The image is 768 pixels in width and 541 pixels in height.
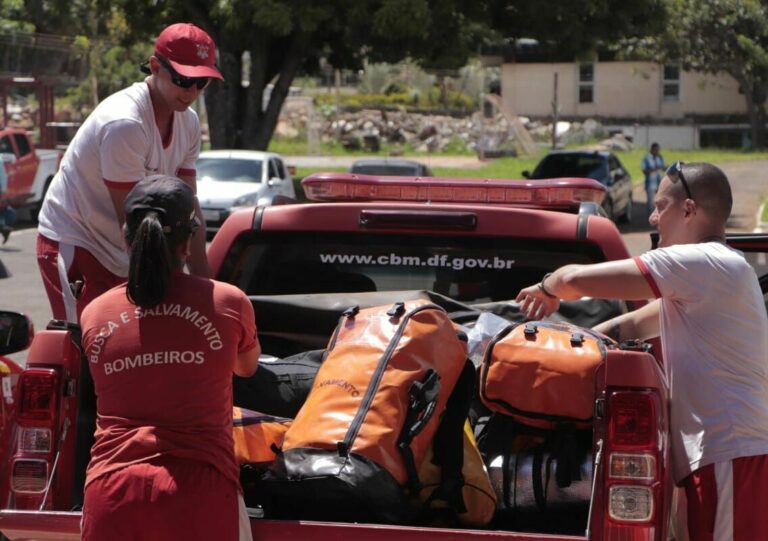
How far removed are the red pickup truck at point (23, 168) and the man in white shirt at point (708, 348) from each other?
20.3 m

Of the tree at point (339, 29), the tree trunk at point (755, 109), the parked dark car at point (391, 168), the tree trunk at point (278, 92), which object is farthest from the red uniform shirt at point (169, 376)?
the tree trunk at point (755, 109)

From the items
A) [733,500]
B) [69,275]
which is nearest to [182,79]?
[69,275]

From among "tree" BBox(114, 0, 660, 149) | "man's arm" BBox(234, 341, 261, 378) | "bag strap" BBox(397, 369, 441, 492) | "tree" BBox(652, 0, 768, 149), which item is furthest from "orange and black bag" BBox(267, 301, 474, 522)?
"tree" BBox(652, 0, 768, 149)

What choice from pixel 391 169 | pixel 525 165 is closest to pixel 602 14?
pixel 391 169

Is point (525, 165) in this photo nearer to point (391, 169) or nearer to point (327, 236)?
point (391, 169)

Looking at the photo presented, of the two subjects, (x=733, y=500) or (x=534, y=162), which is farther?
(x=534, y=162)

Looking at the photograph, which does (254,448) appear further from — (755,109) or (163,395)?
(755,109)

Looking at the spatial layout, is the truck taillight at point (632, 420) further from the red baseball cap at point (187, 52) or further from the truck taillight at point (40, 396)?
the red baseball cap at point (187, 52)

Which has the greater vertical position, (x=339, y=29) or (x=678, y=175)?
(x=339, y=29)

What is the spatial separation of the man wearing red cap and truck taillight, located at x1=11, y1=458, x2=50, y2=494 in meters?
0.89

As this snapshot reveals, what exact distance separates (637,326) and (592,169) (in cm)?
2305

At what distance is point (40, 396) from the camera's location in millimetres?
3537

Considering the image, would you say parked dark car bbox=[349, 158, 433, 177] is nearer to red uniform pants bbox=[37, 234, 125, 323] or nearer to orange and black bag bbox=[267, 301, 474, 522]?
red uniform pants bbox=[37, 234, 125, 323]

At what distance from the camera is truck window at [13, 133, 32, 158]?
23.8 metres
